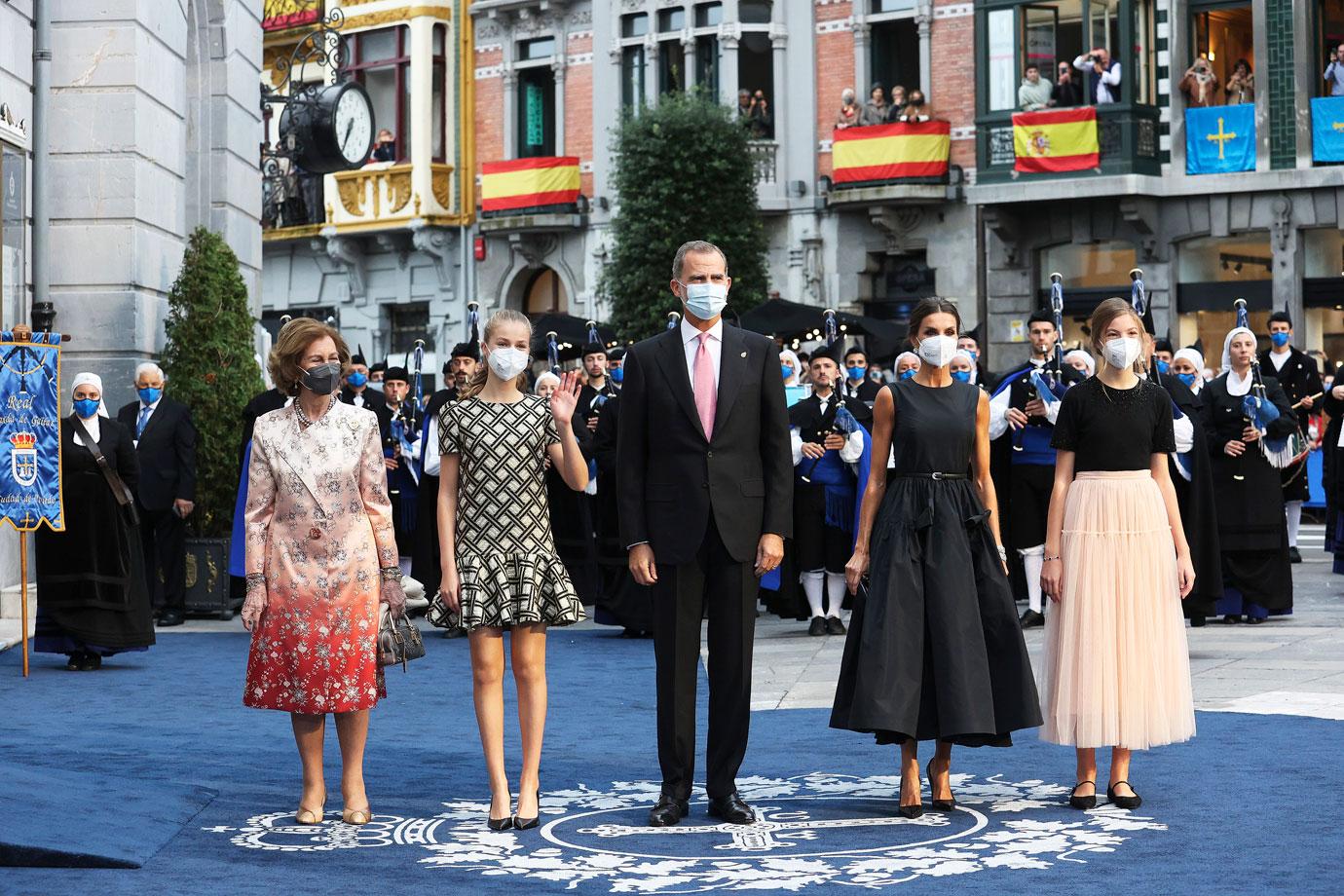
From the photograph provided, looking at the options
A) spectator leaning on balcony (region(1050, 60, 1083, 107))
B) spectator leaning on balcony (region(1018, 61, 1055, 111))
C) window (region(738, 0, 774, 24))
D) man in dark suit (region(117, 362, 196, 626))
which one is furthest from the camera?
window (region(738, 0, 774, 24))

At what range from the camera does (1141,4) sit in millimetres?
32156

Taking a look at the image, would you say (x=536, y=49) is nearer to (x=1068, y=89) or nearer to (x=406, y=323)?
(x=406, y=323)

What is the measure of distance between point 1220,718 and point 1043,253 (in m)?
23.8

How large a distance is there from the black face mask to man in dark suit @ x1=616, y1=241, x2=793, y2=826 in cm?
108

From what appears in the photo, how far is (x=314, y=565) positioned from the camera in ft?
26.8

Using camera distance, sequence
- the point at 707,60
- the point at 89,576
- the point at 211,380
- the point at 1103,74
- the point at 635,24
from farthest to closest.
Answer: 1. the point at 635,24
2. the point at 707,60
3. the point at 1103,74
4. the point at 211,380
5. the point at 89,576

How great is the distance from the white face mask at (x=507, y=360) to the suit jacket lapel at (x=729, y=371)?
0.73 m

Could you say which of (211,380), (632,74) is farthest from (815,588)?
(632,74)

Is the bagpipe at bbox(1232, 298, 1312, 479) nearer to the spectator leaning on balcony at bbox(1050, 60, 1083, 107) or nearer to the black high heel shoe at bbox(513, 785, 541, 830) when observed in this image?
the black high heel shoe at bbox(513, 785, 541, 830)

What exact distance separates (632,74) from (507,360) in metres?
30.4

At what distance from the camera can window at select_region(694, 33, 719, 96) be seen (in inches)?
1451

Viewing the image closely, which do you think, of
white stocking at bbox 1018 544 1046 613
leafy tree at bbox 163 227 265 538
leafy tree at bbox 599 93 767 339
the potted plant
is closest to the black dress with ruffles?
white stocking at bbox 1018 544 1046 613

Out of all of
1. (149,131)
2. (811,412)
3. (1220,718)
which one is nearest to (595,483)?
(811,412)

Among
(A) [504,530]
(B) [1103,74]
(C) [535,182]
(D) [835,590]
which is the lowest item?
(D) [835,590]
